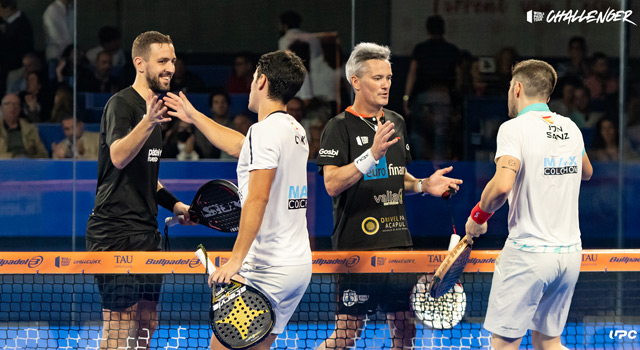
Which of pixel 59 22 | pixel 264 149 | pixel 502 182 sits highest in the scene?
pixel 59 22

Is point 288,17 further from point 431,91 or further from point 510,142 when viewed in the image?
point 510,142

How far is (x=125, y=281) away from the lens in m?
4.70

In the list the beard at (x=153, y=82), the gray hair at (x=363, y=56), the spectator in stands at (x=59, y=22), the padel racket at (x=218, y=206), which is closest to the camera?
the padel racket at (x=218, y=206)

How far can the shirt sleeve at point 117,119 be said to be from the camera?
4.42m

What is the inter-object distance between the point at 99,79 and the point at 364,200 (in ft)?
12.3

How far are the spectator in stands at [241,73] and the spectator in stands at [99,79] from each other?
105 centimetres

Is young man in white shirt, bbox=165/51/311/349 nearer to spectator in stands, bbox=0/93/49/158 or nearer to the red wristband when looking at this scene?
the red wristband

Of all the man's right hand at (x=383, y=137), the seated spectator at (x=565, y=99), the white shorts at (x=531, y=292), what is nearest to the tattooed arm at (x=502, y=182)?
the white shorts at (x=531, y=292)

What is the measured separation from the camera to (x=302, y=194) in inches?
151

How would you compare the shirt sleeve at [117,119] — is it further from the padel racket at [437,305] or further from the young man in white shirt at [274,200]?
the padel racket at [437,305]

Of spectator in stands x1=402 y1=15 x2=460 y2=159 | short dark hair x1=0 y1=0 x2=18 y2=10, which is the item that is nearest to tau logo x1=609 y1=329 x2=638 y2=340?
spectator in stands x1=402 y1=15 x2=460 y2=159

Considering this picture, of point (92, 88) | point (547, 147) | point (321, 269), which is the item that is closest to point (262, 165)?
point (321, 269)

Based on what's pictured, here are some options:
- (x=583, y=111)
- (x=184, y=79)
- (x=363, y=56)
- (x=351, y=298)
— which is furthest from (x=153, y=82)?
(x=583, y=111)

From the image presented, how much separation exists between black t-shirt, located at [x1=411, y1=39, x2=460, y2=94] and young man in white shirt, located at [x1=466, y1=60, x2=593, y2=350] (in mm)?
3455
